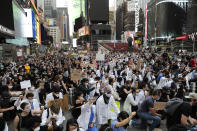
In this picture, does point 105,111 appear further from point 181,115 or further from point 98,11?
point 98,11

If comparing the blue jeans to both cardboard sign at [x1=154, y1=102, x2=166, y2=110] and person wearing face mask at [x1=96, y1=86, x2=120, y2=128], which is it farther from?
person wearing face mask at [x1=96, y1=86, x2=120, y2=128]

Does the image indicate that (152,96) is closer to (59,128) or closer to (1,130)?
(59,128)

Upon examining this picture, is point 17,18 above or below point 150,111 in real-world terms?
above

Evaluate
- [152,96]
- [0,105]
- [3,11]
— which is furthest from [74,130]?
[3,11]

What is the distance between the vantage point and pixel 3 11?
1992 cm

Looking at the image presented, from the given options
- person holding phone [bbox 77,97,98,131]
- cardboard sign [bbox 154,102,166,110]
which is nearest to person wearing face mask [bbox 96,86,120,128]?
person holding phone [bbox 77,97,98,131]

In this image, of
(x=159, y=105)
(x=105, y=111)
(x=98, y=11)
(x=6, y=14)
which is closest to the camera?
(x=105, y=111)

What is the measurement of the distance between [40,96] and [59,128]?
11.5ft

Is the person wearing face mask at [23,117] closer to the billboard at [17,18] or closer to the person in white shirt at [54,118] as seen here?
Answer: the person in white shirt at [54,118]

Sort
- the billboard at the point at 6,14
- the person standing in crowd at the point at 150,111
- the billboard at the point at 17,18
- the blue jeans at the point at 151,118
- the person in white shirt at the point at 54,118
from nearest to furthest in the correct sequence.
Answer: the person in white shirt at the point at 54,118
the person standing in crowd at the point at 150,111
the blue jeans at the point at 151,118
the billboard at the point at 6,14
the billboard at the point at 17,18

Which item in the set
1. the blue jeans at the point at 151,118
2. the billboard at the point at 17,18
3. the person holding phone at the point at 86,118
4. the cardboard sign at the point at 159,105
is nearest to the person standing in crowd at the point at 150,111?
the blue jeans at the point at 151,118

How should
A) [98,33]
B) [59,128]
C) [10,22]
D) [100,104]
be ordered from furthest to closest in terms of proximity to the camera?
1. [98,33]
2. [10,22]
3. [100,104]
4. [59,128]

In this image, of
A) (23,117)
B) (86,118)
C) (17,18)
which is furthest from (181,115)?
(17,18)

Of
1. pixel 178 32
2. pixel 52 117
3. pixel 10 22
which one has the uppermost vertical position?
pixel 178 32
